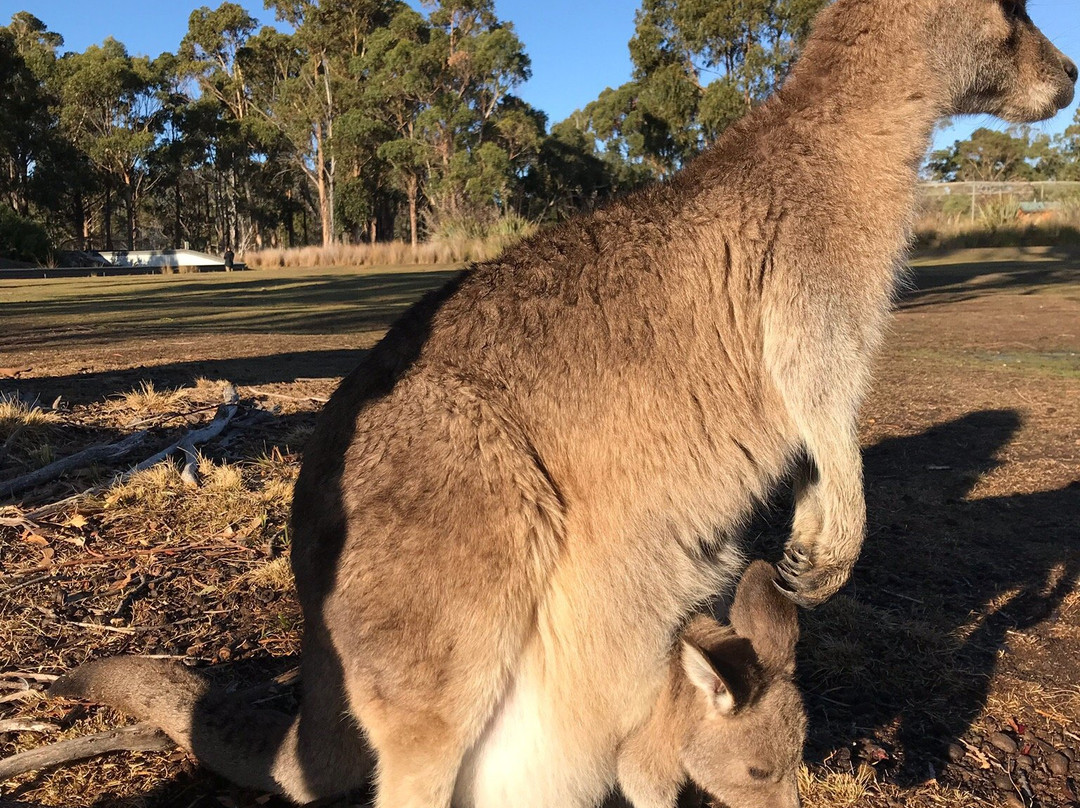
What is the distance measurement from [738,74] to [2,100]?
31.5 metres

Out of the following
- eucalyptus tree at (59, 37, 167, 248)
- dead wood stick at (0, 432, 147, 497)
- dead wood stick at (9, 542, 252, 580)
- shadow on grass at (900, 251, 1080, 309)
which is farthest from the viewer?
eucalyptus tree at (59, 37, 167, 248)

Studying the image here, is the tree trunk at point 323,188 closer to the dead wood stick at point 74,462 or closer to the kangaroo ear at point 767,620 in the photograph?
the dead wood stick at point 74,462

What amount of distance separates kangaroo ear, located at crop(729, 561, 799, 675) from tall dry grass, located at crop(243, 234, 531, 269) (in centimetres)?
1729

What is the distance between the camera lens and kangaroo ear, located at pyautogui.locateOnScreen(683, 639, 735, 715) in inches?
87.1

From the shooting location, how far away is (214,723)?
7.82ft

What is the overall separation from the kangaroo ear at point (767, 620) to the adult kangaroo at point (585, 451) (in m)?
0.12

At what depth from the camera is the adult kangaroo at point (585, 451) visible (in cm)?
209

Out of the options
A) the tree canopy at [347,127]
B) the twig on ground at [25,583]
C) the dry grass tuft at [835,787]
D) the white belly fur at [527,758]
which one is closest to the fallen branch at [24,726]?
the twig on ground at [25,583]

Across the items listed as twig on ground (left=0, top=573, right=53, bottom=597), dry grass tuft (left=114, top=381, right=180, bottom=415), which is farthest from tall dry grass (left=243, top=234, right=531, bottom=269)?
twig on ground (left=0, top=573, right=53, bottom=597)

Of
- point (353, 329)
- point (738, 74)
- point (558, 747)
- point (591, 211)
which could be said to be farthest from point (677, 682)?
point (738, 74)

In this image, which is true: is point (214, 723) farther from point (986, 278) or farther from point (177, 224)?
point (177, 224)

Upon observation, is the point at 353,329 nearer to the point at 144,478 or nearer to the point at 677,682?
the point at 144,478

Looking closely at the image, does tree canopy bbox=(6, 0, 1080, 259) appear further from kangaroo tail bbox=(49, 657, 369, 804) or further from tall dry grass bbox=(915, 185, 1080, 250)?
kangaroo tail bbox=(49, 657, 369, 804)

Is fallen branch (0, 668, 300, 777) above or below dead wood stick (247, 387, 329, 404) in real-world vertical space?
below
